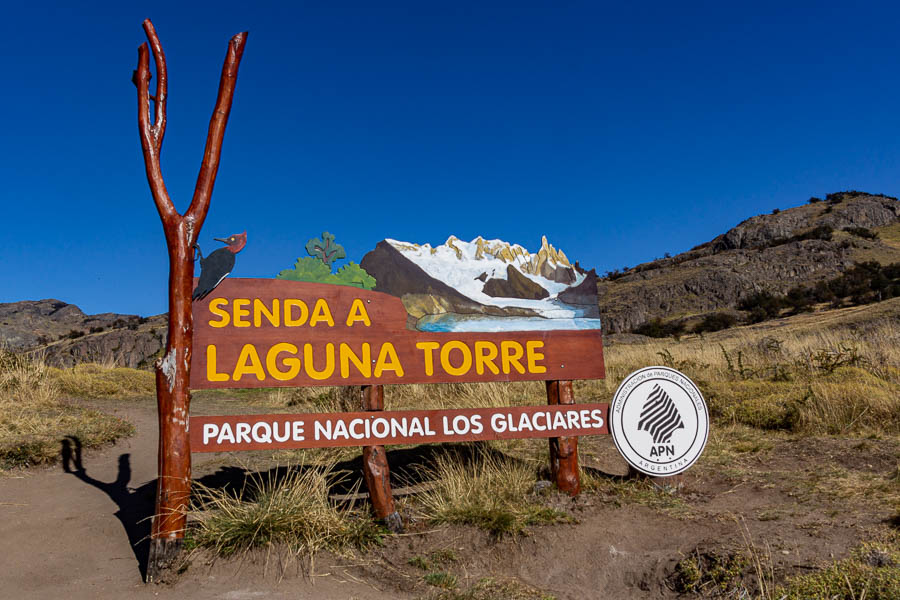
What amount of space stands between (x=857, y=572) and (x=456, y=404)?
6.88m

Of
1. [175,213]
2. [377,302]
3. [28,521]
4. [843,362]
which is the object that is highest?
[175,213]

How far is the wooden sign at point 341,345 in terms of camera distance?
5.32m

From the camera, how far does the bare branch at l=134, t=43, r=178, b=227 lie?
15.6 ft

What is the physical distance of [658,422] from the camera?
579 centimetres

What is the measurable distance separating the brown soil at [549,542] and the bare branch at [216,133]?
263 cm

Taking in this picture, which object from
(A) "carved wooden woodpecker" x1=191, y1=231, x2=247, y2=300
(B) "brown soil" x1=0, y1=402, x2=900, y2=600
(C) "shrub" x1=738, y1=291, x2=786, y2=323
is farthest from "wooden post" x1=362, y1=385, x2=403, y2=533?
(C) "shrub" x1=738, y1=291, x2=786, y2=323

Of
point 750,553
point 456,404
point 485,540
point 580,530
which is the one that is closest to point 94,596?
point 485,540

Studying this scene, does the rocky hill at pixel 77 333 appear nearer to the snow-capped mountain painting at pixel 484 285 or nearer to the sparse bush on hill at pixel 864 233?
the snow-capped mountain painting at pixel 484 285

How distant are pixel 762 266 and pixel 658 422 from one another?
51.7 metres

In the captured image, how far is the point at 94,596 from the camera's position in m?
3.96

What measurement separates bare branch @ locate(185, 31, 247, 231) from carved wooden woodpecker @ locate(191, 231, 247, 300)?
17.8 inches

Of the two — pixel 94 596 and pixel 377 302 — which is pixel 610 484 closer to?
pixel 377 302

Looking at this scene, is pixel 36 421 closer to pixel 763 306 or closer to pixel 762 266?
pixel 763 306

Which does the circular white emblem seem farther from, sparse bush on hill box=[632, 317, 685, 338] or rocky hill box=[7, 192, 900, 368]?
sparse bush on hill box=[632, 317, 685, 338]
